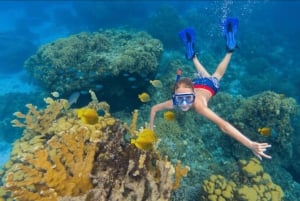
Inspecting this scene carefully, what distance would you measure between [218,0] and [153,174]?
1459 inches

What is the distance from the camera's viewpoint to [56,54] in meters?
10.6

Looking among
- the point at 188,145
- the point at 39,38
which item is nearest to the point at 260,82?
the point at 188,145

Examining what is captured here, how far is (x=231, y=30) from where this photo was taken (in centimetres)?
735

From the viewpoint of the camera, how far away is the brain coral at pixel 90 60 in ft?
31.2

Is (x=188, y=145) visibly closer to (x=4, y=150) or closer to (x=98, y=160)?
(x=98, y=160)

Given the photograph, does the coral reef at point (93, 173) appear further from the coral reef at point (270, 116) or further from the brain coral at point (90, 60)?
the coral reef at point (270, 116)

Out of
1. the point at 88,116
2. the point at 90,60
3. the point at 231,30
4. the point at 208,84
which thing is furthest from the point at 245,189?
the point at 90,60

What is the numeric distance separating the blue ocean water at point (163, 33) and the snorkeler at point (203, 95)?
13.1 ft

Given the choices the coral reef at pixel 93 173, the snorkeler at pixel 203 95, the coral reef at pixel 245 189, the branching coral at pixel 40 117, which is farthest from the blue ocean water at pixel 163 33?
the coral reef at pixel 93 173

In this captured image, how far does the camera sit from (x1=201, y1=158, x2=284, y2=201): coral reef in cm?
553

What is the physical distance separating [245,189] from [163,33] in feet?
56.6

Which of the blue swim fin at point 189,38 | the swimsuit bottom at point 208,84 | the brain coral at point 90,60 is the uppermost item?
the brain coral at point 90,60

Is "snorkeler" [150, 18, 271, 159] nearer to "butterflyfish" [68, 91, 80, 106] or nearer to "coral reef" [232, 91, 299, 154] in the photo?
"coral reef" [232, 91, 299, 154]

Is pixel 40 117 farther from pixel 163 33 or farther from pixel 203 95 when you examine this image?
pixel 163 33
